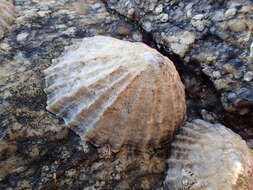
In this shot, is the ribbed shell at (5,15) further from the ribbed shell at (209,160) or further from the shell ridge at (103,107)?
the ribbed shell at (209,160)

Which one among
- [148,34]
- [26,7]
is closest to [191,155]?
[148,34]

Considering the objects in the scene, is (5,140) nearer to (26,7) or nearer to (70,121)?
(70,121)

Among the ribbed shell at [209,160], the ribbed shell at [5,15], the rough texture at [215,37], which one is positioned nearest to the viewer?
the ribbed shell at [209,160]

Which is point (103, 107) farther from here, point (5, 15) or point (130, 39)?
point (5, 15)

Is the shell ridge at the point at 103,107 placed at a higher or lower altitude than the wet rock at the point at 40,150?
higher

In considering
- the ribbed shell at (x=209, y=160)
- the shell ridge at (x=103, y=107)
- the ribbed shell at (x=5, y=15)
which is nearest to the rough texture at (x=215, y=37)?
the ribbed shell at (x=209, y=160)

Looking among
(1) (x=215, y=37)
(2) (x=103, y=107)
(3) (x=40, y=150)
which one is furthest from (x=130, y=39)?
(3) (x=40, y=150)
